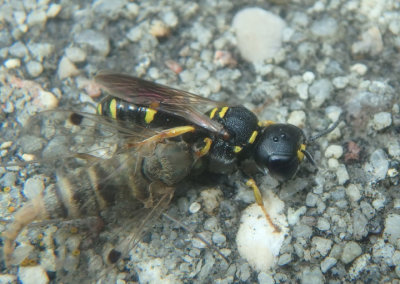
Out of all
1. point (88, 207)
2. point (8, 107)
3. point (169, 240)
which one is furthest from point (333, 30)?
point (8, 107)

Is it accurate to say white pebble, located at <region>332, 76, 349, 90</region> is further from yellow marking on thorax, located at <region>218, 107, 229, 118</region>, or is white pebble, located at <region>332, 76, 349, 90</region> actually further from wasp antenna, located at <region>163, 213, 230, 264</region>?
wasp antenna, located at <region>163, 213, 230, 264</region>

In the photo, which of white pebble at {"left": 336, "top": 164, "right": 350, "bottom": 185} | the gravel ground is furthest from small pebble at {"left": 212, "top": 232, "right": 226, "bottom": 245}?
white pebble at {"left": 336, "top": 164, "right": 350, "bottom": 185}

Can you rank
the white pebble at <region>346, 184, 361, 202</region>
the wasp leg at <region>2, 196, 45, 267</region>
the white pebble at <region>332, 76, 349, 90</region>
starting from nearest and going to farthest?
the wasp leg at <region>2, 196, 45, 267</region>, the white pebble at <region>346, 184, 361, 202</region>, the white pebble at <region>332, 76, 349, 90</region>

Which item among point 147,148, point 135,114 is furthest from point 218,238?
point 135,114

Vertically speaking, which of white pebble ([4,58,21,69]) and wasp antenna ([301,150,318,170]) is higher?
white pebble ([4,58,21,69])

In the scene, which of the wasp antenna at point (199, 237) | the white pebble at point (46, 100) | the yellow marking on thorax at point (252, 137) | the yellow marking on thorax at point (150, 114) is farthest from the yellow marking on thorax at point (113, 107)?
the yellow marking on thorax at point (252, 137)

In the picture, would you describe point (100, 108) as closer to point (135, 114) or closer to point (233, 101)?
point (135, 114)

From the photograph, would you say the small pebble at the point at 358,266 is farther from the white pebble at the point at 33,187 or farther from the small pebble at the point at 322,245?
the white pebble at the point at 33,187
